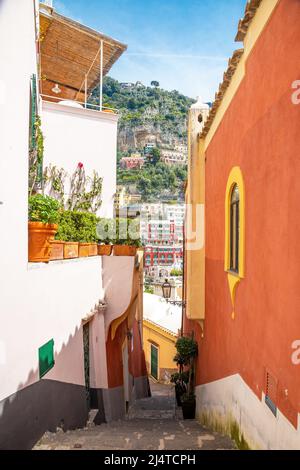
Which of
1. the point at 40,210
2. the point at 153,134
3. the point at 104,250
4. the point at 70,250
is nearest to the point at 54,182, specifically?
the point at 104,250

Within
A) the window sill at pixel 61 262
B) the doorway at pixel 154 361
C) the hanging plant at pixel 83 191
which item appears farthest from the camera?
the doorway at pixel 154 361

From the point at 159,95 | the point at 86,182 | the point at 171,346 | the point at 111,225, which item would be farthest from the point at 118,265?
the point at 159,95

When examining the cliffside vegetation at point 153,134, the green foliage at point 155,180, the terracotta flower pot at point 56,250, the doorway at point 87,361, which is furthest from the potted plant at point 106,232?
the green foliage at point 155,180

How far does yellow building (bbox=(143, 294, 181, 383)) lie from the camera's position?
17.1 m

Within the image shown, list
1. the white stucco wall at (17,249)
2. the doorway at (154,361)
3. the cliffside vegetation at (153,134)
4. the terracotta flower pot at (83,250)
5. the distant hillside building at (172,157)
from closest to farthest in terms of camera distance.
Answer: the white stucco wall at (17,249) → the terracotta flower pot at (83,250) → the doorway at (154,361) → the cliffside vegetation at (153,134) → the distant hillside building at (172,157)

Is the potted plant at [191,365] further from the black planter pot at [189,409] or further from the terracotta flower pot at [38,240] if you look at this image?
the terracotta flower pot at [38,240]

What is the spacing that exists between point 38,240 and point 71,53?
363 inches

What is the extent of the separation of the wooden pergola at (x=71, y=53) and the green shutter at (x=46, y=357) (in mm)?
8370

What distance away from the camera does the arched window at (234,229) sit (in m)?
5.28

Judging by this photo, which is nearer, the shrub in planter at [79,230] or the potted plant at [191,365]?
the shrub in planter at [79,230]

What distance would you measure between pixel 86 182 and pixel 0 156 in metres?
7.25
